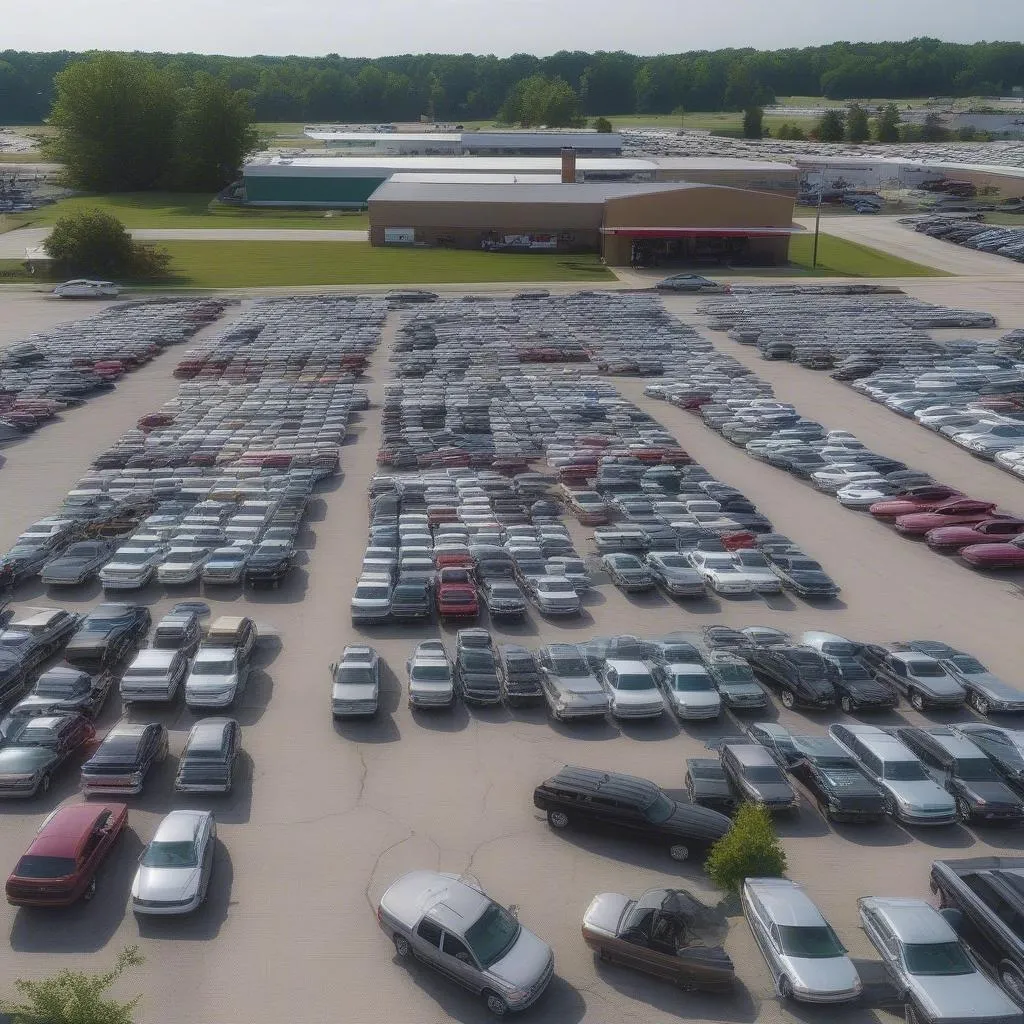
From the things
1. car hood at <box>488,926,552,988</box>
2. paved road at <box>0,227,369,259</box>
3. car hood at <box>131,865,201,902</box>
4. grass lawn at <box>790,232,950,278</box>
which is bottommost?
grass lawn at <box>790,232,950,278</box>

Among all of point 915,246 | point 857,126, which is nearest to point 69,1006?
point 915,246

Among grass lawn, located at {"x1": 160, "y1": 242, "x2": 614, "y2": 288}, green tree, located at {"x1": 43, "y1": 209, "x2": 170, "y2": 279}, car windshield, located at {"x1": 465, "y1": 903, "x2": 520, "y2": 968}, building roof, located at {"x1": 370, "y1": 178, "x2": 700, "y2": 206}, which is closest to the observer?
car windshield, located at {"x1": 465, "y1": 903, "x2": 520, "y2": 968}

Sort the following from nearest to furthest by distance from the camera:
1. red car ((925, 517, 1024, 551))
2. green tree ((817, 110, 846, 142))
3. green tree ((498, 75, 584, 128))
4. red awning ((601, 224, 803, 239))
A: red car ((925, 517, 1024, 551)) < red awning ((601, 224, 803, 239)) < green tree ((817, 110, 846, 142)) < green tree ((498, 75, 584, 128))

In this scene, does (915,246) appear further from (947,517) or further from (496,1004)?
(496,1004)

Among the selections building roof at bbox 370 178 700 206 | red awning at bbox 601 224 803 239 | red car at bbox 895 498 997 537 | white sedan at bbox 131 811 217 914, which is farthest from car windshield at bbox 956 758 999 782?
building roof at bbox 370 178 700 206

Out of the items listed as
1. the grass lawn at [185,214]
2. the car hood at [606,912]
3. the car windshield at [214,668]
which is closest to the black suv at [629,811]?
the car hood at [606,912]

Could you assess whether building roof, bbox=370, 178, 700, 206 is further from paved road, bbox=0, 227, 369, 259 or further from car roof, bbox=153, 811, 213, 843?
car roof, bbox=153, 811, 213, 843

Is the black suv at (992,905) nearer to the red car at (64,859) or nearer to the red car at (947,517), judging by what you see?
the red car at (64,859)
